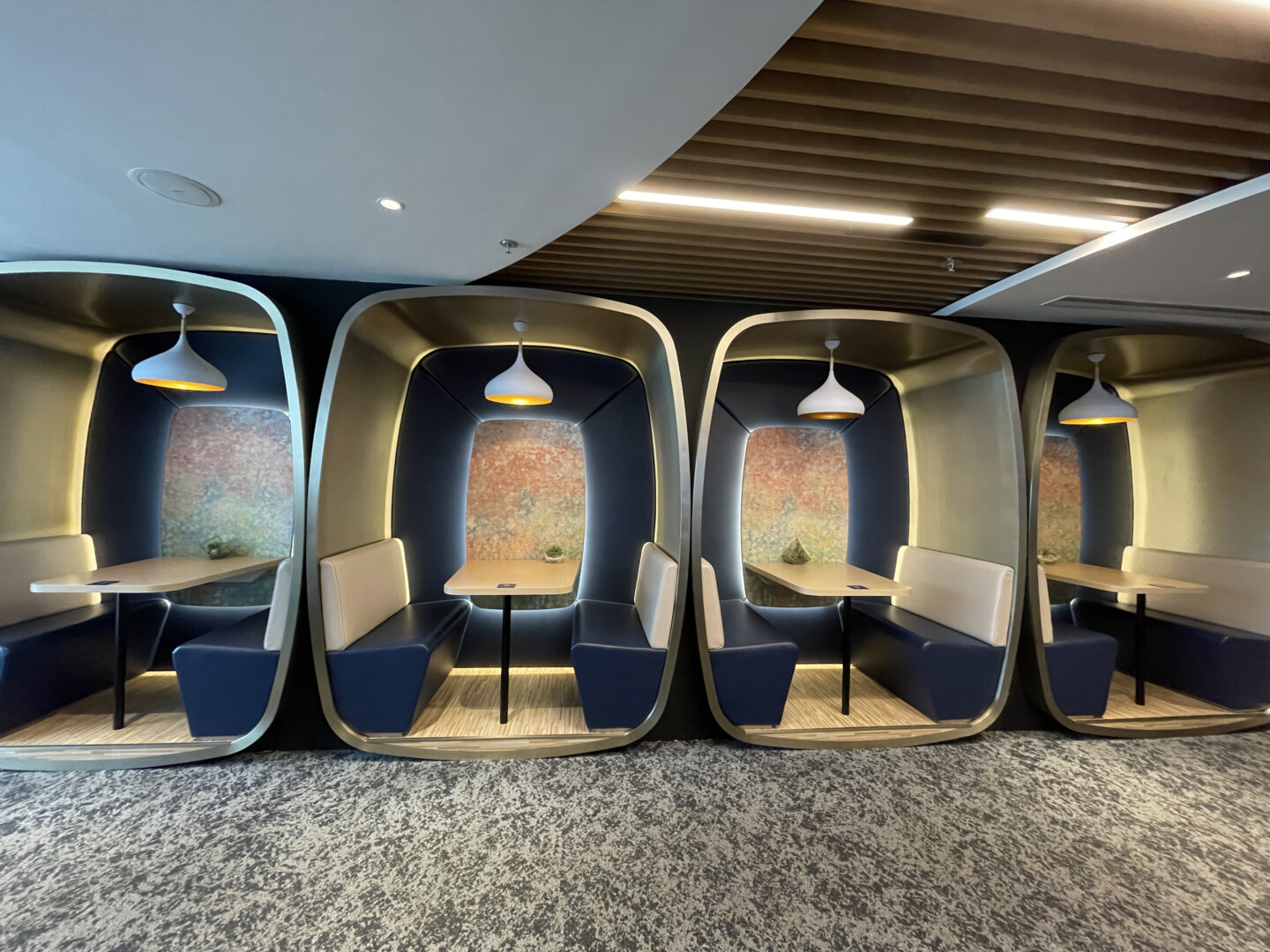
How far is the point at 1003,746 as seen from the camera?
320cm

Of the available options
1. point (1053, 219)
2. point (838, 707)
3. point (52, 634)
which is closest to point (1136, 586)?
point (838, 707)

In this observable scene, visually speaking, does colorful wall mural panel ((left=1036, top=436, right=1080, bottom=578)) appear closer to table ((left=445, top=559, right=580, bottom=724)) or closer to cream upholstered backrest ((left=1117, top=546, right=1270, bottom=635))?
cream upholstered backrest ((left=1117, top=546, right=1270, bottom=635))

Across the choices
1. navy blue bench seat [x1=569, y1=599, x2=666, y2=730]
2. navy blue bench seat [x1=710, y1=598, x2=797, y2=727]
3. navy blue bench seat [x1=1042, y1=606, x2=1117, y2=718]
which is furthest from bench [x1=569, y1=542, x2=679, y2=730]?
navy blue bench seat [x1=1042, y1=606, x2=1117, y2=718]

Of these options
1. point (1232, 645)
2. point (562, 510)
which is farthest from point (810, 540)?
point (1232, 645)

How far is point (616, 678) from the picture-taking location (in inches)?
117

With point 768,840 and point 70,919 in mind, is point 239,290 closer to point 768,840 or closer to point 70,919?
point 70,919

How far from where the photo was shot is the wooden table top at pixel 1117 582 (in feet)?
11.3

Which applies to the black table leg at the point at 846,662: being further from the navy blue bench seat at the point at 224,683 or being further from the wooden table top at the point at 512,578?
the navy blue bench seat at the point at 224,683

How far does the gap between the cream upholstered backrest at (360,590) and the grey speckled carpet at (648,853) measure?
0.76m

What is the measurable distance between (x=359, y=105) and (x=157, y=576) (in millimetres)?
2969

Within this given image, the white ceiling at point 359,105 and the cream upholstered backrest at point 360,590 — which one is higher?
the white ceiling at point 359,105

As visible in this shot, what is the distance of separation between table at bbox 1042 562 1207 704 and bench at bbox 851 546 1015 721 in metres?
0.49

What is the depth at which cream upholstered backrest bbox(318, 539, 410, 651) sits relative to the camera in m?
2.83

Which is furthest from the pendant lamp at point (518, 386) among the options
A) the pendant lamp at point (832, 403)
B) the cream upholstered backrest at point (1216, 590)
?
the cream upholstered backrest at point (1216, 590)
